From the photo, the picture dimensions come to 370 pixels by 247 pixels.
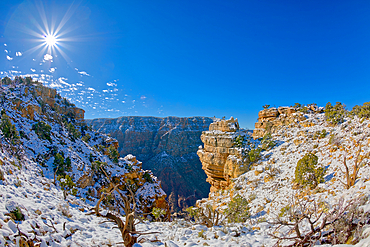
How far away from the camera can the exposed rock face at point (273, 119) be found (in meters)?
19.9

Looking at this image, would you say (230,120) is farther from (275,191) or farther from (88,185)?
(88,185)

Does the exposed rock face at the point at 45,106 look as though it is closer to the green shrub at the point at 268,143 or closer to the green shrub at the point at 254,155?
the green shrub at the point at 254,155

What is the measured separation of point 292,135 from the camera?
1719cm

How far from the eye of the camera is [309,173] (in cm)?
908

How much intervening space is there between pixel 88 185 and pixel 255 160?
65.5ft

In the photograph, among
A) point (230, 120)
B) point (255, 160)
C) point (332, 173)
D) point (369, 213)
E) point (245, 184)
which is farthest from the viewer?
point (230, 120)

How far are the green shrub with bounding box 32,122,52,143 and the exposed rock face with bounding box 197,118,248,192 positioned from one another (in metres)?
20.8

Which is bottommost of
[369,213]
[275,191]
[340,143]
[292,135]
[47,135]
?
[275,191]

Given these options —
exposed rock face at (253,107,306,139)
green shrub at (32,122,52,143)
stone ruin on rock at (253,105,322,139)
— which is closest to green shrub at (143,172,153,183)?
green shrub at (32,122,52,143)

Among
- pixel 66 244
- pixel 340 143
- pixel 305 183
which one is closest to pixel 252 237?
pixel 66 244

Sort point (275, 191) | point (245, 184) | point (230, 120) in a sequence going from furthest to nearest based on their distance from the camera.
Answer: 1. point (230, 120)
2. point (245, 184)
3. point (275, 191)

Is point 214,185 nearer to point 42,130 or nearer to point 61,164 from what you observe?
point 61,164

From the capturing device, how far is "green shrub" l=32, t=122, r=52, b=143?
17.2 m

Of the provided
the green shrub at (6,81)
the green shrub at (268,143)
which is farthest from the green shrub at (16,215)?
the green shrub at (6,81)
